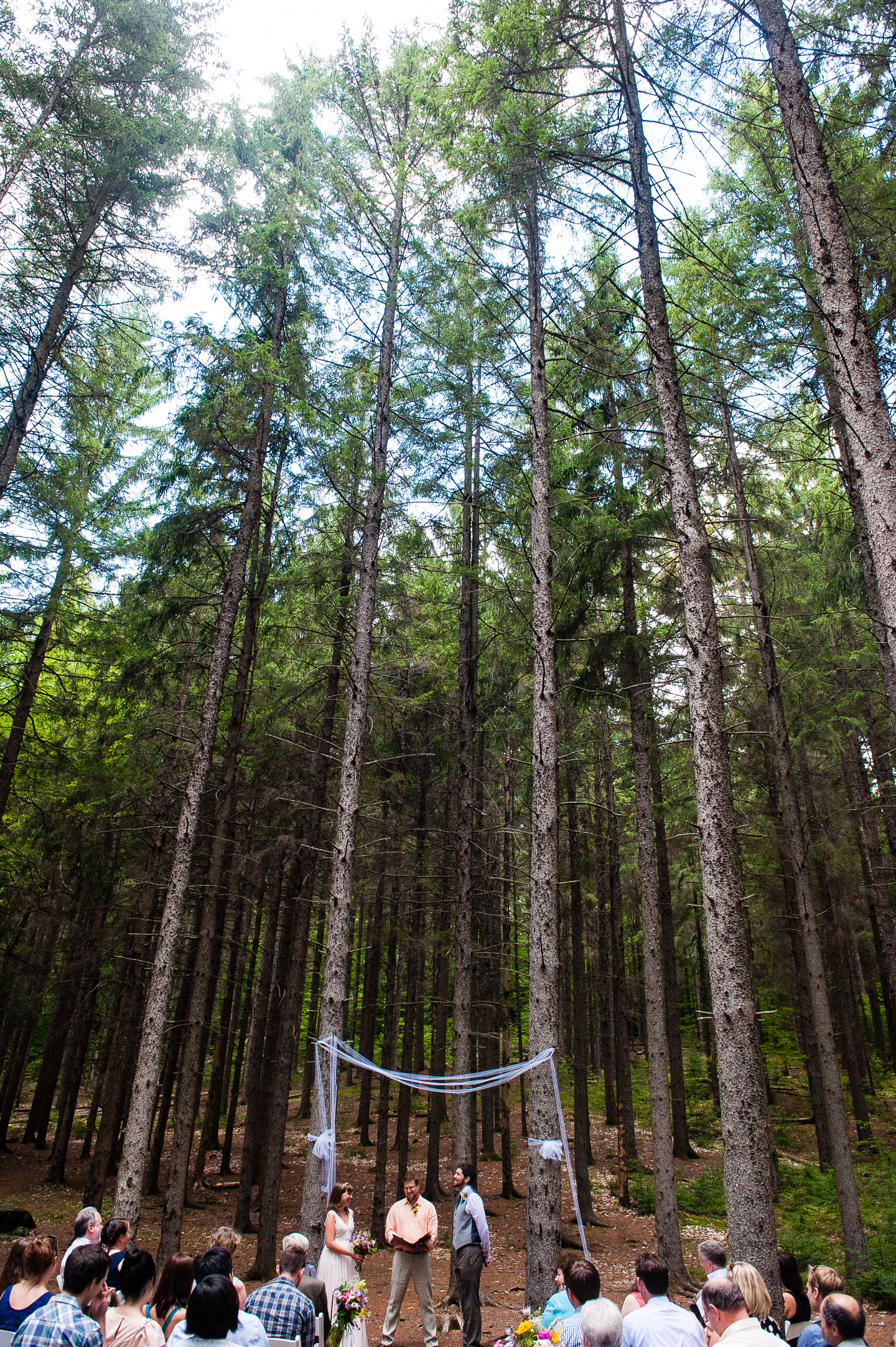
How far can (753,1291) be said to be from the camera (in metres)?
4.03

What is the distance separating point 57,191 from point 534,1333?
16.0 meters

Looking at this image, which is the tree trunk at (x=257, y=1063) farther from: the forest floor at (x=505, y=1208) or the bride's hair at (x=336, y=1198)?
the bride's hair at (x=336, y=1198)

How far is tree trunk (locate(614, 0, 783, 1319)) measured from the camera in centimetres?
536

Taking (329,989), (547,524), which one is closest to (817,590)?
(547,524)

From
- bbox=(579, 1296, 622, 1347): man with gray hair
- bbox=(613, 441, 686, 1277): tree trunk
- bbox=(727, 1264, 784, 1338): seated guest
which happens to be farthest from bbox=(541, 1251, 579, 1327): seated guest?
bbox=(613, 441, 686, 1277): tree trunk

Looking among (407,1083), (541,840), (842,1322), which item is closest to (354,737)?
(541,840)

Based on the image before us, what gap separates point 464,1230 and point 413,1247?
1.95 feet

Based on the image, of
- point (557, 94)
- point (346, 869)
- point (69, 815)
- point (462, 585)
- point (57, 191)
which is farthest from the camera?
point (462, 585)

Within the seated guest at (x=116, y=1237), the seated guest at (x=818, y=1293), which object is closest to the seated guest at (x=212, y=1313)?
the seated guest at (x=116, y=1237)

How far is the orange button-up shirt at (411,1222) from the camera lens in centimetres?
762

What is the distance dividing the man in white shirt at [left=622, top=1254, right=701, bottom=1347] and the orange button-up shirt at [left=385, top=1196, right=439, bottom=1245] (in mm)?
4255

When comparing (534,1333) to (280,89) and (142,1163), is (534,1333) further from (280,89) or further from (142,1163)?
(280,89)

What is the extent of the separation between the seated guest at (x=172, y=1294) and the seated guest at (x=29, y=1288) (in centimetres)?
65

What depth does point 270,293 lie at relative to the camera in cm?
1377
